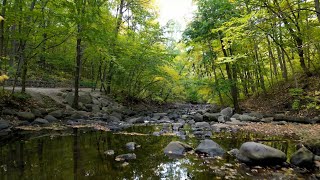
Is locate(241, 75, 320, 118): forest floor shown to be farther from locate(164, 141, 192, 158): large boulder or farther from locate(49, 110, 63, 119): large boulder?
locate(49, 110, 63, 119): large boulder

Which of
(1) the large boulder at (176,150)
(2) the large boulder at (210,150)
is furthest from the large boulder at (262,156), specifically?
(1) the large boulder at (176,150)

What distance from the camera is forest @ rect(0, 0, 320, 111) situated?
11.4 metres

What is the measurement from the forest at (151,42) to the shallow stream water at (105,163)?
3.85 m

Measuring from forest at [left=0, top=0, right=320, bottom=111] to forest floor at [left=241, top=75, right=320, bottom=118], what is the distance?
1.84 ft

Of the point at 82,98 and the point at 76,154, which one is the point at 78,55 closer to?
the point at 82,98

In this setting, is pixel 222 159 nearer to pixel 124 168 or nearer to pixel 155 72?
pixel 124 168

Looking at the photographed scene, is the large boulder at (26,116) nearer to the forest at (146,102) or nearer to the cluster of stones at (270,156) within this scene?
the forest at (146,102)

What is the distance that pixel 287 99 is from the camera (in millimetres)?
15680

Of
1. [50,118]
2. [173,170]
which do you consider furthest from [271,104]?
[50,118]

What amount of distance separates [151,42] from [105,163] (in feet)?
52.8

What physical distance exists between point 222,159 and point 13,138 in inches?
267

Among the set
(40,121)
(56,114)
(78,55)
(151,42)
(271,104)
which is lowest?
(40,121)

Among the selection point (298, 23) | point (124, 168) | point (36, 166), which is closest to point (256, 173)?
point (124, 168)

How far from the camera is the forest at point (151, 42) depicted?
11422 mm
